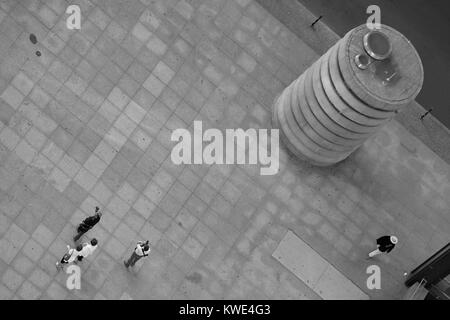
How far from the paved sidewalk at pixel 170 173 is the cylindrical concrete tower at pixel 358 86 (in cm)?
213

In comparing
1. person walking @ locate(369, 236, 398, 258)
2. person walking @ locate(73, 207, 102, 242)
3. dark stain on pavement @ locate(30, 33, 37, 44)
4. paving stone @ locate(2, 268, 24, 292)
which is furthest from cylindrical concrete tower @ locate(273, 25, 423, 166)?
paving stone @ locate(2, 268, 24, 292)

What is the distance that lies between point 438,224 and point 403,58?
6.25 m

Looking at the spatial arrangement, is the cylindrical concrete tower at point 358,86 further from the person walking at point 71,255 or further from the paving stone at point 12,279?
the paving stone at point 12,279

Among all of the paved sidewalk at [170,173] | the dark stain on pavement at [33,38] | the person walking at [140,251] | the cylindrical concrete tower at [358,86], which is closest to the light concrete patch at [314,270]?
the paved sidewalk at [170,173]

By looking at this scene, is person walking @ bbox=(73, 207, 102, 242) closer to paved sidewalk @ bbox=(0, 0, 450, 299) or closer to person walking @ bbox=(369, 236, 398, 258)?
paved sidewalk @ bbox=(0, 0, 450, 299)

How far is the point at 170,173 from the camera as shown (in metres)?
20.0

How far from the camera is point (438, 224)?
70.6 feet

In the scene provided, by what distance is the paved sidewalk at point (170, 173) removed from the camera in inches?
752

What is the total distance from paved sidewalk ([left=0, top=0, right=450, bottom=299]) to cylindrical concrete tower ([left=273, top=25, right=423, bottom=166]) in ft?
7.00

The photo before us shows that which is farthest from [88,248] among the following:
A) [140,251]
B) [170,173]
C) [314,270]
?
[314,270]

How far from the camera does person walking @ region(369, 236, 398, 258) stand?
19641 mm

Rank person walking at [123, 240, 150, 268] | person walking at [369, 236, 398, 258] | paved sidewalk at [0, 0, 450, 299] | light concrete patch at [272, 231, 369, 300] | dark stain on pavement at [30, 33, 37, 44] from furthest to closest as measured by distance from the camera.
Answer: dark stain on pavement at [30, 33, 37, 44] → light concrete patch at [272, 231, 369, 300] → person walking at [369, 236, 398, 258] → paved sidewalk at [0, 0, 450, 299] → person walking at [123, 240, 150, 268]

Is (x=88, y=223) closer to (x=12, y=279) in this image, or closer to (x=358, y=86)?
(x=12, y=279)
